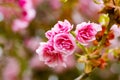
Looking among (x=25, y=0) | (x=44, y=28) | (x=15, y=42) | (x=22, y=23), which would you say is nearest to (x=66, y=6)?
(x=44, y=28)

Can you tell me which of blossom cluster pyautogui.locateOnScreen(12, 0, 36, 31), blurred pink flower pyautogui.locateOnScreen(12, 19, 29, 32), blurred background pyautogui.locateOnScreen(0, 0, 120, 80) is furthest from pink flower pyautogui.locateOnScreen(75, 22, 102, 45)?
blurred background pyautogui.locateOnScreen(0, 0, 120, 80)

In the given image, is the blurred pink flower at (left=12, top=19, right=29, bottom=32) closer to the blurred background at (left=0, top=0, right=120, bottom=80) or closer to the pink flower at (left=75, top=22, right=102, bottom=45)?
the blurred background at (left=0, top=0, right=120, bottom=80)

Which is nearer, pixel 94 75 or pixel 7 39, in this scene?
pixel 7 39

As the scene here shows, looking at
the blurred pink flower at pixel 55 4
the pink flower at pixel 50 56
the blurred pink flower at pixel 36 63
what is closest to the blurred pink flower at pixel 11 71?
the blurred pink flower at pixel 36 63

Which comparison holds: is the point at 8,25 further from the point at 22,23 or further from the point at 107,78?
the point at 107,78

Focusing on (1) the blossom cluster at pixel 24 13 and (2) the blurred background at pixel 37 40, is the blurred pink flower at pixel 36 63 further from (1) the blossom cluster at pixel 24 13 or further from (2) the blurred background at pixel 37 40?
(1) the blossom cluster at pixel 24 13
